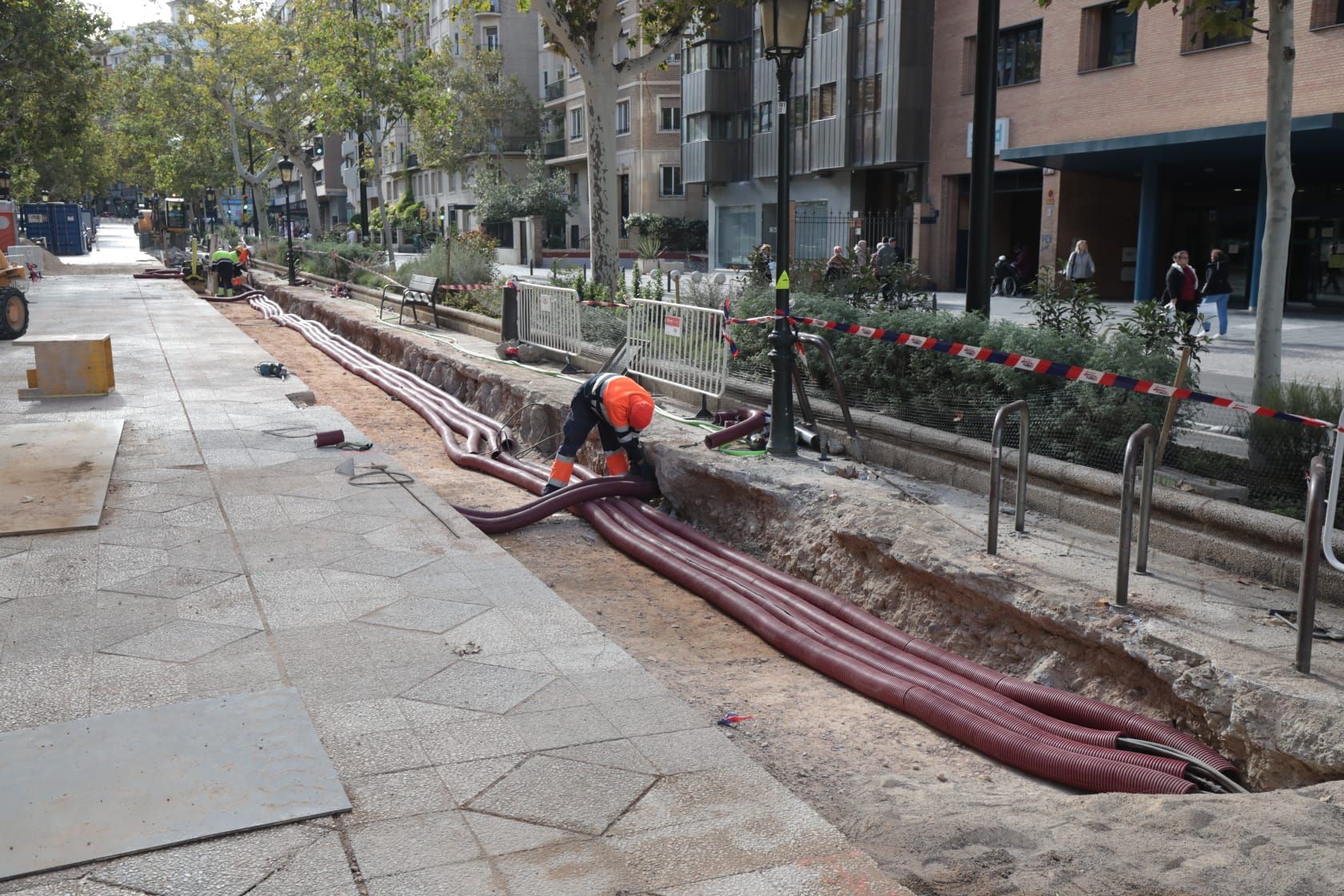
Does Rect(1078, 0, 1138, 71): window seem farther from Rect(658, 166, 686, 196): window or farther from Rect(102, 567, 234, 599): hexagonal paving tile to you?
Rect(658, 166, 686, 196): window

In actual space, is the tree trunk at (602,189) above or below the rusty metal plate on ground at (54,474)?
above

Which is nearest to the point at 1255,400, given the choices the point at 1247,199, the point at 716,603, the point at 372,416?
the point at 716,603

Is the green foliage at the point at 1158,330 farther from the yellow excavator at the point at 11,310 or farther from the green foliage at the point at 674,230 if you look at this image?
the green foliage at the point at 674,230

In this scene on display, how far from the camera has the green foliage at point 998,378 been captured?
25.6ft

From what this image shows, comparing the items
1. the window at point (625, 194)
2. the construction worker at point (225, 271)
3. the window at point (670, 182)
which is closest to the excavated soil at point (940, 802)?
the construction worker at point (225, 271)

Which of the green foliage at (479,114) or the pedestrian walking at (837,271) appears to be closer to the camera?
the pedestrian walking at (837,271)

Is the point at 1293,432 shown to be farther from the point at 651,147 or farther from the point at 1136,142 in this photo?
the point at 651,147

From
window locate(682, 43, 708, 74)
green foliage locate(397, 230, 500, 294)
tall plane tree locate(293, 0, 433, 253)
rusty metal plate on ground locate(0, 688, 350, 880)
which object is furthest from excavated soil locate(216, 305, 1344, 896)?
window locate(682, 43, 708, 74)

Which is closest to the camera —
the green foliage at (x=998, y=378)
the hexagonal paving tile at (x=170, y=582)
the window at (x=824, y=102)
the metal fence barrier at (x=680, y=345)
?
the hexagonal paving tile at (x=170, y=582)

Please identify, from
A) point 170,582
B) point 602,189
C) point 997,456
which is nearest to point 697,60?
point 602,189

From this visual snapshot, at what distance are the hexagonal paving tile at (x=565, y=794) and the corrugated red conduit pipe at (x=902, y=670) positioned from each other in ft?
A: 5.84

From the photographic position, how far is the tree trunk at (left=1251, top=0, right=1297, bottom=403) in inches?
307

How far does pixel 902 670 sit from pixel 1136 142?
859 inches

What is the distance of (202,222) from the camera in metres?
77.5
